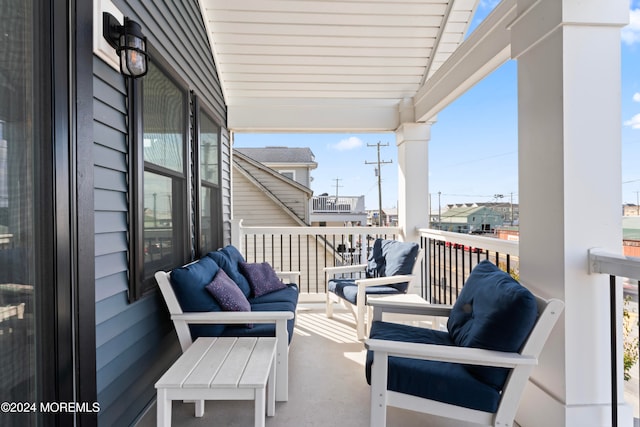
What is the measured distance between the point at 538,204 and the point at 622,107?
60 centimetres

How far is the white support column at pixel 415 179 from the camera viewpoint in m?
4.41

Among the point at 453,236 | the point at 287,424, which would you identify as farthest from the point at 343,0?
the point at 287,424

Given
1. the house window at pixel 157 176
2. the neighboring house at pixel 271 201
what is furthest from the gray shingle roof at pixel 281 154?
the house window at pixel 157 176

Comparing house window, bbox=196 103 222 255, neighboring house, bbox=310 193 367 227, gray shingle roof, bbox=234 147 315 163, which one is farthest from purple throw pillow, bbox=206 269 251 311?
gray shingle roof, bbox=234 147 315 163

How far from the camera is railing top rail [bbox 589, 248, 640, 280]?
1.48 m

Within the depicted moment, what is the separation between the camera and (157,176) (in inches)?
91.4

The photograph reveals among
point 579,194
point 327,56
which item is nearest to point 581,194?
point 579,194

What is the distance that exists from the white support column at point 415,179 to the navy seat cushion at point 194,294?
2.86 m

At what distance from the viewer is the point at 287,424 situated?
6.61ft

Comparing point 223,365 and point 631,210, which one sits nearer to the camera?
point 223,365

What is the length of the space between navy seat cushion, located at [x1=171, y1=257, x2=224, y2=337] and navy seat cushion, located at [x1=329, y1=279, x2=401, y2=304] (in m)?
1.50

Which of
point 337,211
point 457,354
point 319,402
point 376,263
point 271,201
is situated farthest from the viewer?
point 337,211

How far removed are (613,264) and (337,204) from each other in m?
11.2

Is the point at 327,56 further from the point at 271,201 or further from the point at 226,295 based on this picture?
the point at 271,201
